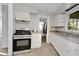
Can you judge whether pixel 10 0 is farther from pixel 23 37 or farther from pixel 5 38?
pixel 5 38

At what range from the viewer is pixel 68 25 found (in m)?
3.90

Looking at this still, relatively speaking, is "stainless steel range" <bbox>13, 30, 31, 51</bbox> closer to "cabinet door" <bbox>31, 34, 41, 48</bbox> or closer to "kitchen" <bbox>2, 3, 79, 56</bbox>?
"kitchen" <bbox>2, 3, 79, 56</bbox>

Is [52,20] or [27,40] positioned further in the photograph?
[52,20]

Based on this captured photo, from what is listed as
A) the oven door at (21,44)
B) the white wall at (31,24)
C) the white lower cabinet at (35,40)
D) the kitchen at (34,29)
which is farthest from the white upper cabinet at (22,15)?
the oven door at (21,44)

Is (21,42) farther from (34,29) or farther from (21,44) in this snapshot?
(34,29)

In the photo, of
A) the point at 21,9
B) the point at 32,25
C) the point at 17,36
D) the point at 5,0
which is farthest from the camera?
the point at 32,25

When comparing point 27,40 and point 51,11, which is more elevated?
point 51,11

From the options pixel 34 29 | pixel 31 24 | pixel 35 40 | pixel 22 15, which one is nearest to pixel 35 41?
pixel 35 40

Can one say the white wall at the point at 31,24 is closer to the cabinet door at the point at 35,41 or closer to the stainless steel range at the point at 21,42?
the cabinet door at the point at 35,41

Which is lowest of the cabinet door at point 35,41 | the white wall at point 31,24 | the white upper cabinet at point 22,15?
the cabinet door at point 35,41

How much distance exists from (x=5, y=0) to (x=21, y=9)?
11.0 ft

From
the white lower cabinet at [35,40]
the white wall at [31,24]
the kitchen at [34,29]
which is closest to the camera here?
the kitchen at [34,29]

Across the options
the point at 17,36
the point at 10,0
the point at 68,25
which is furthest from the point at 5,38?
the point at 10,0

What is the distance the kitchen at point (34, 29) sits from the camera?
2939 mm
